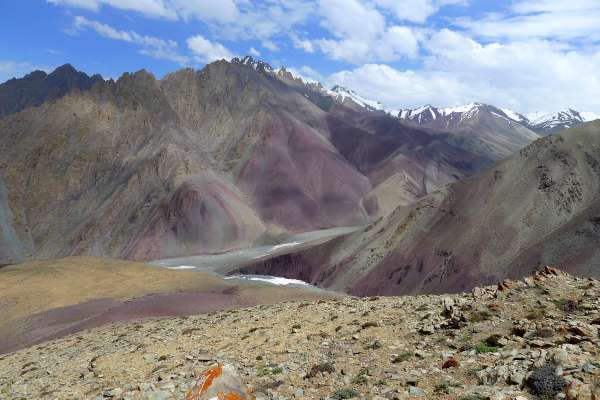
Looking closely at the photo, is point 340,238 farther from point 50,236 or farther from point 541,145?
point 50,236

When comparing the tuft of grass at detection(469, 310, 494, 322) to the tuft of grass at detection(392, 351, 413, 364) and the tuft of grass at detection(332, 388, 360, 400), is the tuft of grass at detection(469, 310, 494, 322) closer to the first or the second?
the tuft of grass at detection(392, 351, 413, 364)

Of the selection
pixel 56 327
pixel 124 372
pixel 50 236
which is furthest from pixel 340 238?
pixel 50 236

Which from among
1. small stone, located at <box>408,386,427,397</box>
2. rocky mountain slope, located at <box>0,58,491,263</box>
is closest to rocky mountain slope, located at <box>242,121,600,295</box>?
small stone, located at <box>408,386,427,397</box>

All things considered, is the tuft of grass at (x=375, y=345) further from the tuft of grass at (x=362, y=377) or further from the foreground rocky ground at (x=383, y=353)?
the tuft of grass at (x=362, y=377)

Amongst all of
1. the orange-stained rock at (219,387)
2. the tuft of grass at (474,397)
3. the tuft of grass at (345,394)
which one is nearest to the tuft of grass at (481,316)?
the tuft of grass at (474,397)

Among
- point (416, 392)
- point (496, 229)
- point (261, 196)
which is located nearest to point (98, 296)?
point (496, 229)

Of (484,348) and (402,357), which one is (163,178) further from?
(484,348)

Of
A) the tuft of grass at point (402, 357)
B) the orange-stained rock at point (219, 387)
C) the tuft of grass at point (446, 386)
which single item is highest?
the orange-stained rock at point (219, 387)
